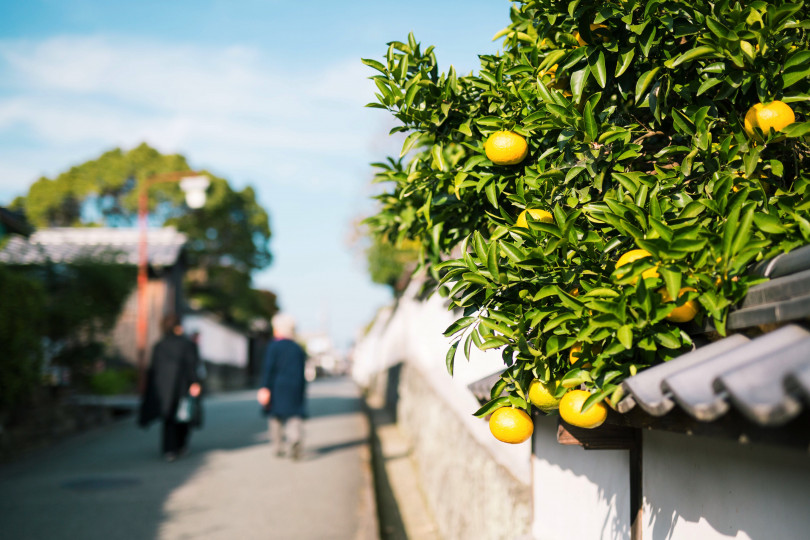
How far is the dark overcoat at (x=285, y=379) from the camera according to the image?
350 inches

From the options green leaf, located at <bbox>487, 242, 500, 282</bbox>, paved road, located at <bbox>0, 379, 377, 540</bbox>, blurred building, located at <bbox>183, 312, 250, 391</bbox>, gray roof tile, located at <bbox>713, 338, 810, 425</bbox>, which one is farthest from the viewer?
blurred building, located at <bbox>183, 312, 250, 391</bbox>

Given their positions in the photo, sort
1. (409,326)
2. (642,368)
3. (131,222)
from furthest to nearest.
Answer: (131,222)
(409,326)
(642,368)

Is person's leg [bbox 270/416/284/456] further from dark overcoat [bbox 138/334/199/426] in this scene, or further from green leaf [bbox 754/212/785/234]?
green leaf [bbox 754/212/785/234]

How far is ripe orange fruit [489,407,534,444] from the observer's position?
211 cm

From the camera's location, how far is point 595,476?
9.20 ft

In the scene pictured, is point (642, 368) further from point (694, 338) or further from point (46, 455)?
point (46, 455)

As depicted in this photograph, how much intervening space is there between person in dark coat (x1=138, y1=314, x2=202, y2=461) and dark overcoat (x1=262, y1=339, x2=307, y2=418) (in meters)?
1.14

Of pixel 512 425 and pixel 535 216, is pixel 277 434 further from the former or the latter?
pixel 535 216

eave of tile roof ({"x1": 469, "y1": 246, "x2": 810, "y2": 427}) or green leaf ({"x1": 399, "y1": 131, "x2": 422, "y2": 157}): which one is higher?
green leaf ({"x1": 399, "y1": 131, "x2": 422, "y2": 157})

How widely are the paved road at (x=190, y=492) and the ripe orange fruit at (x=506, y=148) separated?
4.50m

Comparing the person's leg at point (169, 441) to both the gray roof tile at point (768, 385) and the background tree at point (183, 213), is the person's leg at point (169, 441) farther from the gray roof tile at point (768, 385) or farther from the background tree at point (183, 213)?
the background tree at point (183, 213)

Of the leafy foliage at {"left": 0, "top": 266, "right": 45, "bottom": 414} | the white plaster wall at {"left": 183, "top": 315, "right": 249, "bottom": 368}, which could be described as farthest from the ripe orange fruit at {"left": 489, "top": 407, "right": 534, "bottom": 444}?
the white plaster wall at {"left": 183, "top": 315, "right": 249, "bottom": 368}

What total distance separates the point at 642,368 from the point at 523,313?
36 centimetres

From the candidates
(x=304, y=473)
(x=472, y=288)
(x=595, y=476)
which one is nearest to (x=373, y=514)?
(x=304, y=473)
